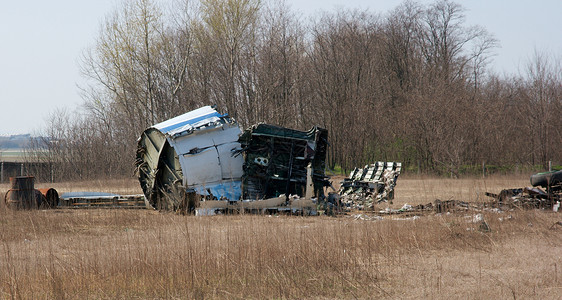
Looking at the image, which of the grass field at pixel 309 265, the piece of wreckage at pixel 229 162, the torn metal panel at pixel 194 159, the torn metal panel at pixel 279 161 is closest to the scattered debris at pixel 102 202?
the torn metal panel at pixel 194 159

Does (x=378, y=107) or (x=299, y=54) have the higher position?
(x=299, y=54)

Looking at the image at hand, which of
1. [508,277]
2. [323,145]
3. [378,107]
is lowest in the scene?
[508,277]

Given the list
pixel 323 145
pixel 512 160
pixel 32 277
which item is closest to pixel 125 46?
pixel 323 145

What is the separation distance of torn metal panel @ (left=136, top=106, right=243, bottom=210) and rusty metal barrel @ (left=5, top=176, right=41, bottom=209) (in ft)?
11.4

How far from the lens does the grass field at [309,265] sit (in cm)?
672

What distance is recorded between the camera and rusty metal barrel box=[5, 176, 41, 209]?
16.0 m

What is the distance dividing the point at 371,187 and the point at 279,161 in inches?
137

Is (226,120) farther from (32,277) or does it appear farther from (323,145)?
(32,277)

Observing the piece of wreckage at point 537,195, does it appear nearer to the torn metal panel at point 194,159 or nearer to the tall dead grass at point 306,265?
the tall dead grass at point 306,265

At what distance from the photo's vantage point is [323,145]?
658 inches

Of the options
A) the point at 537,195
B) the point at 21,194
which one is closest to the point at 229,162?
the point at 21,194

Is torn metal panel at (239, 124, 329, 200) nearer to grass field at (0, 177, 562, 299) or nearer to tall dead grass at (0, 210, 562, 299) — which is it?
grass field at (0, 177, 562, 299)

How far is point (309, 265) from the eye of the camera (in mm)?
7852

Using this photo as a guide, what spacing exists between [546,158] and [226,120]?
2780 centimetres
